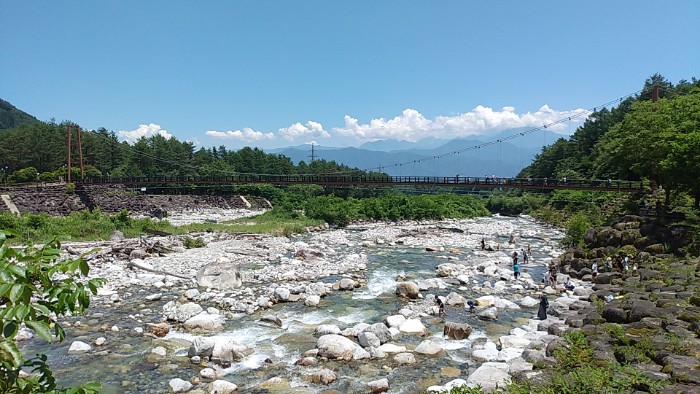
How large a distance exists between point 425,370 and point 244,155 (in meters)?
77.0

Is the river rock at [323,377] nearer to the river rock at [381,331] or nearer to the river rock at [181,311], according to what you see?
the river rock at [381,331]

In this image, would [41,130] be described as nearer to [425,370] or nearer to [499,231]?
[499,231]

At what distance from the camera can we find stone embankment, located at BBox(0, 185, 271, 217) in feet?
137

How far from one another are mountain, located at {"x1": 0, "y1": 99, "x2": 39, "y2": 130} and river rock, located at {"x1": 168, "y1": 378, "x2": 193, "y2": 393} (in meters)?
159

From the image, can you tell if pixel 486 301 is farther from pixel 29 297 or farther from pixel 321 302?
pixel 29 297

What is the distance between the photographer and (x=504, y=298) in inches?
712

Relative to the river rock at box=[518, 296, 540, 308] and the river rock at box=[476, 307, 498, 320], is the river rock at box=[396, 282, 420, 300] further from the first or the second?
the river rock at box=[518, 296, 540, 308]

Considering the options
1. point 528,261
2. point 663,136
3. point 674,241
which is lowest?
point 528,261

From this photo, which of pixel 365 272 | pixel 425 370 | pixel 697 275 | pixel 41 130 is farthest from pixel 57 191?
pixel 697 275

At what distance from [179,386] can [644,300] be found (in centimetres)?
1443

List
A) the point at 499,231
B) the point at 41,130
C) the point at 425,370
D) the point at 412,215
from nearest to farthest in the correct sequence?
the point at 425,370
the point at 499,231
the point at 412,215
the point at 41,130

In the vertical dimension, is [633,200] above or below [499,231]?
above

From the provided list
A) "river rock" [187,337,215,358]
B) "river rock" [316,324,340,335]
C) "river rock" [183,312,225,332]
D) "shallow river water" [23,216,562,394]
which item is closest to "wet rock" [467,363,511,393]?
"shallow river water" [23,216,562,394]

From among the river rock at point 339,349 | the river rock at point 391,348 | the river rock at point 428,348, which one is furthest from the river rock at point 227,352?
the river rock at point 428,348
